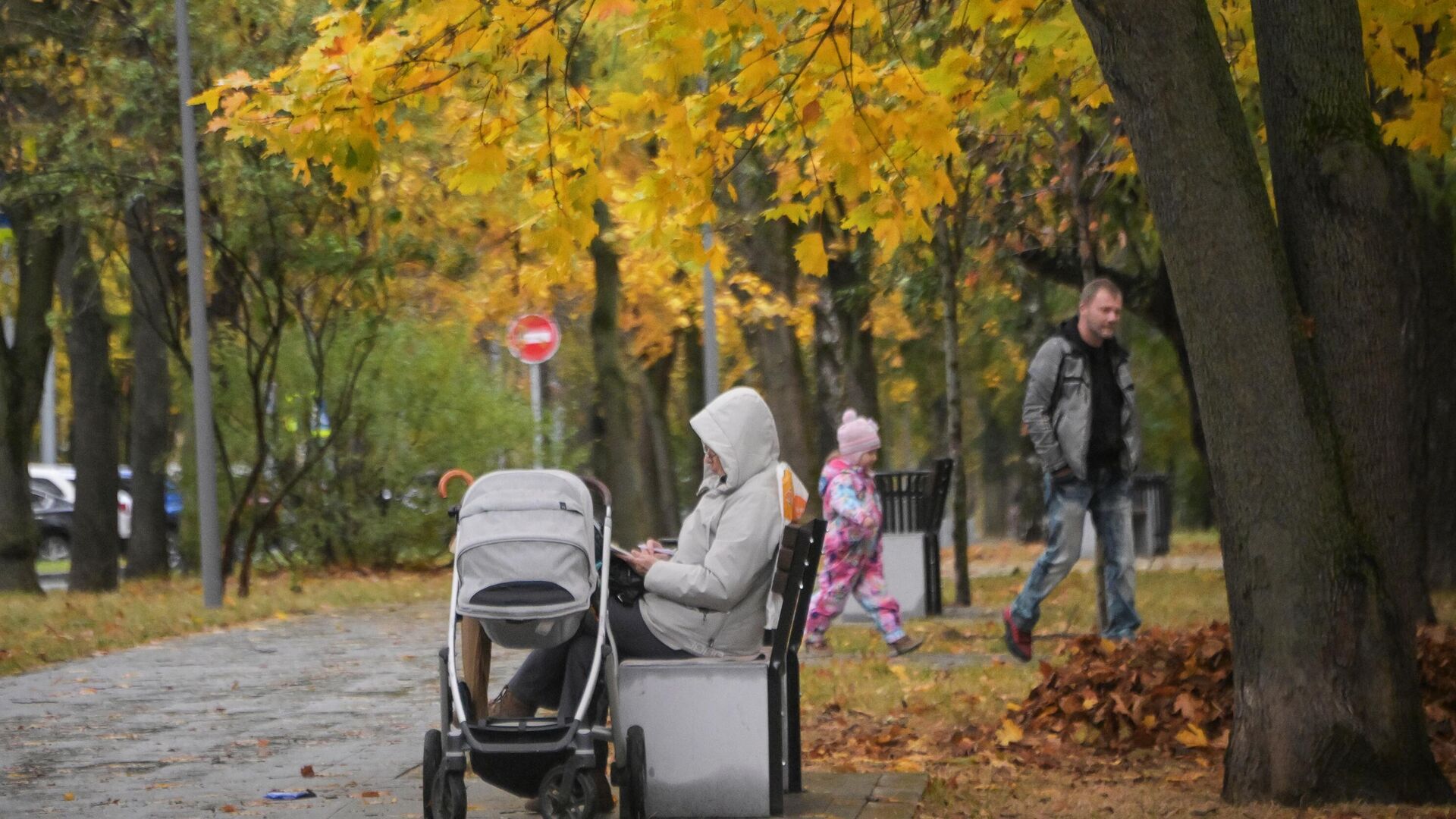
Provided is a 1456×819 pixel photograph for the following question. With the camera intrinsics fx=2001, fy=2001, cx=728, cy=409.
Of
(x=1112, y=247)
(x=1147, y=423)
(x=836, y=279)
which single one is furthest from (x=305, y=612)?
(x=1147, y=423)

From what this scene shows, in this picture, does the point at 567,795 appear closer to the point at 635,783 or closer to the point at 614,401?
the point at 635,783

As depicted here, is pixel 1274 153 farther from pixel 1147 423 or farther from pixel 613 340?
pixel 1147 423

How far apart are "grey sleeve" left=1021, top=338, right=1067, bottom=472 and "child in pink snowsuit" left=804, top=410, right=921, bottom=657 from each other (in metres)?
1.77

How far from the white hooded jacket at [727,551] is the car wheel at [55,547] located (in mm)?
35578

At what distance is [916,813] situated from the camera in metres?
6.85

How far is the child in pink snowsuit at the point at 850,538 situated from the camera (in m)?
12.7

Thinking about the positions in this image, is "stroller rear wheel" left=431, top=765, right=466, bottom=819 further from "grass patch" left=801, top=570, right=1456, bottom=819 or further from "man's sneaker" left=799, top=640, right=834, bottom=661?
"man's sneaker" left=799, top=640, right=834, bottom=661

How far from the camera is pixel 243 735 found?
927 centimetres

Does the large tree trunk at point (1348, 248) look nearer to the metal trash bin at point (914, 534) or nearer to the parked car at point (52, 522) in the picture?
the metal trash bin at point (914, 534)

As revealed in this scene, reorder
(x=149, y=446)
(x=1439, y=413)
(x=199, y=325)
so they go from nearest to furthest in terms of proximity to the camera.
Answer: (x=199, y=325)
(x=1439, y=413)
(x=149, y=446)

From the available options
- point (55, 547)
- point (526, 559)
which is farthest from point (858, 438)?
point (55, 547)

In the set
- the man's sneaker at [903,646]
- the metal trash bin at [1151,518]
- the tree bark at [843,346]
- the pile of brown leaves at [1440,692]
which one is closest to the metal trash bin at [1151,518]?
the metal trash bin at [1151,518]

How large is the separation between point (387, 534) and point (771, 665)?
1778 centimetres

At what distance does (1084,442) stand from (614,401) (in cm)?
1263
